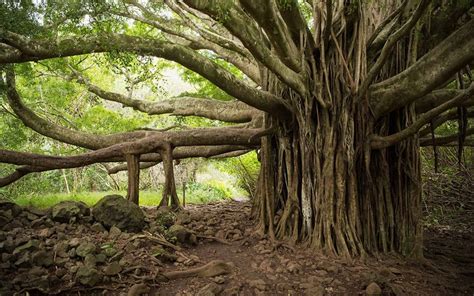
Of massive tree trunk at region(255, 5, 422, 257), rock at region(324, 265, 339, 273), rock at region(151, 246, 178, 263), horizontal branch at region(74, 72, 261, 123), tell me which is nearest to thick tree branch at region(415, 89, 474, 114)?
massive tree trunk at region(255, 5, 422, 257)

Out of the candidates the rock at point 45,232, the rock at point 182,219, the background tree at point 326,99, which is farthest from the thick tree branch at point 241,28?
the rock at point 45,232

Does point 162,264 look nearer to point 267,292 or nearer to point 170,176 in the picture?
point 267,292

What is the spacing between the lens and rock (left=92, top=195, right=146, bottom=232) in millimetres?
4266

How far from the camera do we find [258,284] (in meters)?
3.43

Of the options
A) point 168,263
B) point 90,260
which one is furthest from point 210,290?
point 90,260

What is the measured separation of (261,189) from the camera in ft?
17.4

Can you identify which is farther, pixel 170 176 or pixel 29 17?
pixel 170 176

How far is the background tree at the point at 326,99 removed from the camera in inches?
138

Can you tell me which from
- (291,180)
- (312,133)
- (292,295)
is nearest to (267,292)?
(292,295)

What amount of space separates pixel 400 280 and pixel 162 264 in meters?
2.56

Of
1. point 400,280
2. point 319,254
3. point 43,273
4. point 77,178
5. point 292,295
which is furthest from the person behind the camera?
point 77,178

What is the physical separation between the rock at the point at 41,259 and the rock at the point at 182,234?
1.47 metres

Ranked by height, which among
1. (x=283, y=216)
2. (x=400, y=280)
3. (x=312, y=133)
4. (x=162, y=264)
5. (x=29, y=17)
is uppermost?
(x=29, y=17)

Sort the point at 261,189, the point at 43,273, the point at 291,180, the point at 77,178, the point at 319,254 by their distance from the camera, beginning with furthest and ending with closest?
the point at 77,178, the point at 261,189, the point at 291,180, the point at 319,254, the point at 43,273
